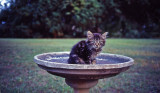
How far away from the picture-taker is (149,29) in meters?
13.9

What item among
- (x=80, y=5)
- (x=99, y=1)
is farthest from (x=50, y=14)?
(x=99, y=1)

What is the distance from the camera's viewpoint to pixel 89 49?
7.58ft

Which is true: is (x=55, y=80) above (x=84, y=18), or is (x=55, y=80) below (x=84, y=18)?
below

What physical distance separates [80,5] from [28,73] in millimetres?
8151

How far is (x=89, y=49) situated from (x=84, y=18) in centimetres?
952

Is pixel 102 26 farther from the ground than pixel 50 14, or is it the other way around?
pixel 50 14

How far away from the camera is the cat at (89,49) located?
2.20m

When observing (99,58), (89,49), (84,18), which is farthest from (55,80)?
(84,18)

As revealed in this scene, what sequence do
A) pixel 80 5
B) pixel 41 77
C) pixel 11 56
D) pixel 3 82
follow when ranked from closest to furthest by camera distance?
pixel 3 82 → pixel 41 77 → pixel 11 56 → pixel 80 5

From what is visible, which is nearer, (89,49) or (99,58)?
(89,49)

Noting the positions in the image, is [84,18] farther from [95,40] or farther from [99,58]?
[95,40]

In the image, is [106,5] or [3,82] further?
[106,5]

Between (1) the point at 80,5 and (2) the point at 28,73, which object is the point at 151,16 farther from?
(2) the point at 28,73

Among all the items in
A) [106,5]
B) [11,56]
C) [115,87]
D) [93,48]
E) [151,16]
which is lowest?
[115,87]
